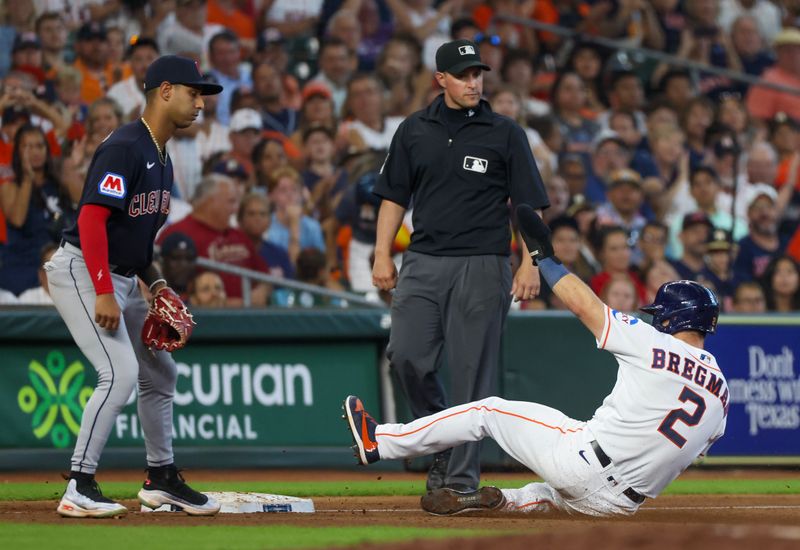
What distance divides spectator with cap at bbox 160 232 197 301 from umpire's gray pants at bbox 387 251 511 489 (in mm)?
3412

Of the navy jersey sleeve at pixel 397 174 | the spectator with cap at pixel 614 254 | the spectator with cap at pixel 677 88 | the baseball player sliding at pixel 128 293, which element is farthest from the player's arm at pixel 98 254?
the spectator with cap at pixel 677 88

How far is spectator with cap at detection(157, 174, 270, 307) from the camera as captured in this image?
10.0 meters

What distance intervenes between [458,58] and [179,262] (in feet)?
12.7

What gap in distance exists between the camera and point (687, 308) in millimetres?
5809

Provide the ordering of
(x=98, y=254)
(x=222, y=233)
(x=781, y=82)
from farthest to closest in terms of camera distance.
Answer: (x=781, y=82) < (x=222, y=233) < (x=98, y=254)

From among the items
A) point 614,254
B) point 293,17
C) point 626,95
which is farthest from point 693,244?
point 293,17

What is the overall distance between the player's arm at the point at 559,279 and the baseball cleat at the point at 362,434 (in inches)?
A: 43.2

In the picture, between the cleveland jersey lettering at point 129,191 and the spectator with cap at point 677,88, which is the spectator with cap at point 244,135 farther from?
the cleveland jersey lettering at point 129,191

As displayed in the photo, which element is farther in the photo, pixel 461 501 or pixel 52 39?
pixel 52 39

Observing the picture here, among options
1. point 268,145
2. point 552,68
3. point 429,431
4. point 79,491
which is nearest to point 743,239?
point 552,68

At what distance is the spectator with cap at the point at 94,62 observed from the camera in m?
10.8

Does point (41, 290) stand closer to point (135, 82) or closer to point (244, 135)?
point (135, 82)

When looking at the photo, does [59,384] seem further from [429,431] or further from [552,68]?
[552,68]

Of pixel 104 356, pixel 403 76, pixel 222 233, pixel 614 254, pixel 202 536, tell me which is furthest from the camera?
pixel 403 76
